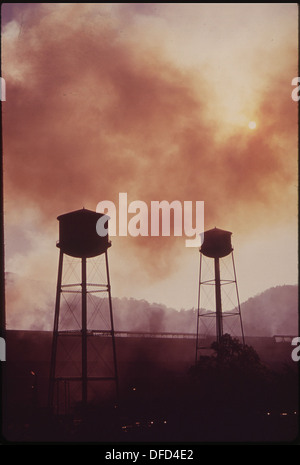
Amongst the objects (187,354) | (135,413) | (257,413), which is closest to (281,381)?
(257,413)

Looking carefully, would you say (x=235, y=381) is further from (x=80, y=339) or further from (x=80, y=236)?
(x=80, y=339)

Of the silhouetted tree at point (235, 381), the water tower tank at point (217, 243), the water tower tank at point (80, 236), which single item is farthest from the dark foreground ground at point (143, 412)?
the water tower tank at point (217, 243)

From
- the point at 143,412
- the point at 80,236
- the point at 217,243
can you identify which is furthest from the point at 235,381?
the point at 217,243

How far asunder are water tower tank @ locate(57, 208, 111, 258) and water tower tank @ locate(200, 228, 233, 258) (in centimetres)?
933


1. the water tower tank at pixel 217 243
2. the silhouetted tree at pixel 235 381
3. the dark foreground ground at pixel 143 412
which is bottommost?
the dark foreground ground at pixel 143 412

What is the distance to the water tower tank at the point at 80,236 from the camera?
28.2 metres

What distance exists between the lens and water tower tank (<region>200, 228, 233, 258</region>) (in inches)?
1395

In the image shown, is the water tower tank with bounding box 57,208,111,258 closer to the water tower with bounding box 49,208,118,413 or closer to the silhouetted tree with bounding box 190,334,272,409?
the water tower with bounding box 49,208,118,413

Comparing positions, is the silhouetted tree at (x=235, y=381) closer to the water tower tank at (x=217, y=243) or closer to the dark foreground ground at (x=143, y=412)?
the dark foreground ground at (x=143, y=412)

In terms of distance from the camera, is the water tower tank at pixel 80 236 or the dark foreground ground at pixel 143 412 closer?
the dark foreground ground at pixel 143 412

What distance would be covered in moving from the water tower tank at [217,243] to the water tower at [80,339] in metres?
7.15

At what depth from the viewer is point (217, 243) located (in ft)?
116

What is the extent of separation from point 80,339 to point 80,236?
1603 centimetres

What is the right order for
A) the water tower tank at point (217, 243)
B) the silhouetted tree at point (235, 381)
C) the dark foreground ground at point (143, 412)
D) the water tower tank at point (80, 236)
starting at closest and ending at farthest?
the dark foreground ground at point (143, 412) < the silhouetted tree at point (235, 381) < the water tower tank at point (80, 236) < the water tower tank at point (217, 243)
